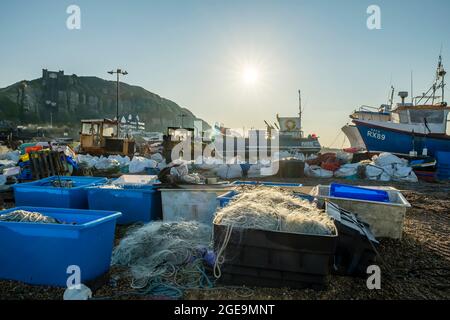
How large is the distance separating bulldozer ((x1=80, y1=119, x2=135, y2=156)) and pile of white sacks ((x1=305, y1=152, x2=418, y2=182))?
9.86 metres

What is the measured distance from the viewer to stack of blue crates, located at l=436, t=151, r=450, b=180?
13.5 m

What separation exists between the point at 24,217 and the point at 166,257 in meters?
1.43

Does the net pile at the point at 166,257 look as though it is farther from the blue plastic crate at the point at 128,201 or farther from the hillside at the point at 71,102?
the hillside at the point at 71,102

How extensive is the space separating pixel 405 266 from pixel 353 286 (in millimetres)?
970

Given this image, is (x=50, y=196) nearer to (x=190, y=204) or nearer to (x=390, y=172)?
(x=190, y=204)

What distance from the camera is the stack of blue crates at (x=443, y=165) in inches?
530

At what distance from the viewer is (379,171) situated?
1212 cm

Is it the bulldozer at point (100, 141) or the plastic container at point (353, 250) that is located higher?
the bulldozer at point (100, 141)

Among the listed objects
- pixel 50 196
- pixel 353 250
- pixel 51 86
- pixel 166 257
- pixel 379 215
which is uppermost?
pixel 51 86

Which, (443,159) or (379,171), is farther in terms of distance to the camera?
(443,159)

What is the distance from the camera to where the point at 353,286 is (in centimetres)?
312

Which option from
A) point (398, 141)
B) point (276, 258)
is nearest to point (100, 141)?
point (398, 141)

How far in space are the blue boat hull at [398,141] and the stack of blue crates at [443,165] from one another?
1.22 m

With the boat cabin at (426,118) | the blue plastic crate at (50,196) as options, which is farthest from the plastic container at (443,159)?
the blue plastic crate at (50,196)
